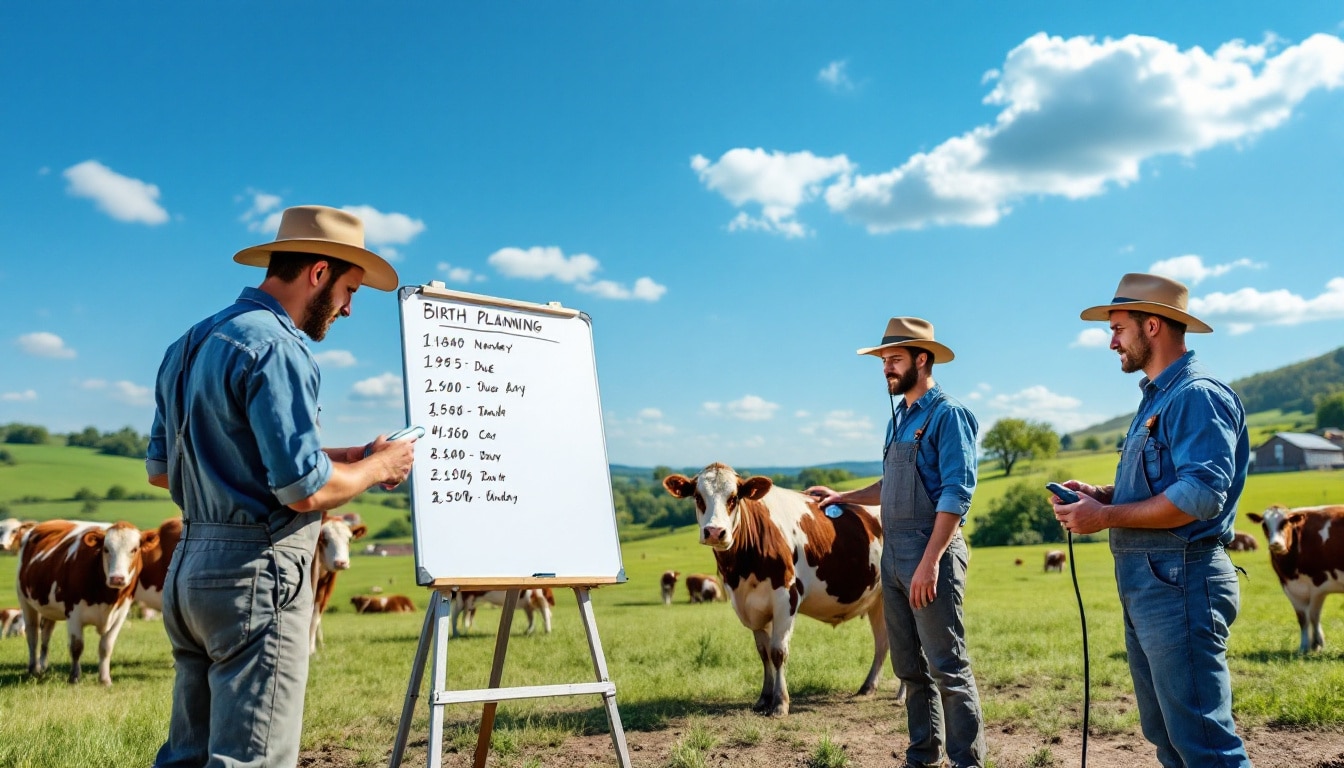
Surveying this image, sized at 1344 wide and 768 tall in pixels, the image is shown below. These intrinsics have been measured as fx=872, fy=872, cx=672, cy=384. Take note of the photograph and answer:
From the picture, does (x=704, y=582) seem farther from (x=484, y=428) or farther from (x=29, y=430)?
(x=29, y=430)

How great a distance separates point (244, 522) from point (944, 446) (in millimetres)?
3959

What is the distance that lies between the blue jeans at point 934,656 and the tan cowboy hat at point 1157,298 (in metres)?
1.89

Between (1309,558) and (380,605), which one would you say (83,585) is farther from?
(380,605)

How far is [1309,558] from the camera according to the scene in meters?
11.5

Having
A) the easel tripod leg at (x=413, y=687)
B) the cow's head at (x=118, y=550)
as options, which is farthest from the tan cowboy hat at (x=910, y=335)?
the cow's head at (x=118, y=550)

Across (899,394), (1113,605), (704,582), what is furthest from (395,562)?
(899,394)

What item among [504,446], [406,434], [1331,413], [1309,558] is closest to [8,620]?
[504,446]

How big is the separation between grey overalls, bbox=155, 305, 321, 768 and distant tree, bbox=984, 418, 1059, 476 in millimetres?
107739

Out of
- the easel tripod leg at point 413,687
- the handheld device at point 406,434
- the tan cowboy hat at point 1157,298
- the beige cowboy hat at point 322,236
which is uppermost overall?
the beige cowboy hat at point 322,236

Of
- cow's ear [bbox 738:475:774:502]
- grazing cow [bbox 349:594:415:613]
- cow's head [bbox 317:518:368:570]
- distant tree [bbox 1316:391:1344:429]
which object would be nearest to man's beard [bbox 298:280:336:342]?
cow's ear [bbox 738:475:774:502]

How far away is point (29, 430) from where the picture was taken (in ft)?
311

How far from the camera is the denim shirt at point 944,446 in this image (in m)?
5.18

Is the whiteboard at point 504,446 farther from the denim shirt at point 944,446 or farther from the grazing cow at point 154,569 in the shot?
the grazing cow at point 154,569

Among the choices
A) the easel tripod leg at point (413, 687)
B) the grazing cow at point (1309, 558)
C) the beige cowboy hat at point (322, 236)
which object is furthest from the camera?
the grazing cow at point (1309, 558)
